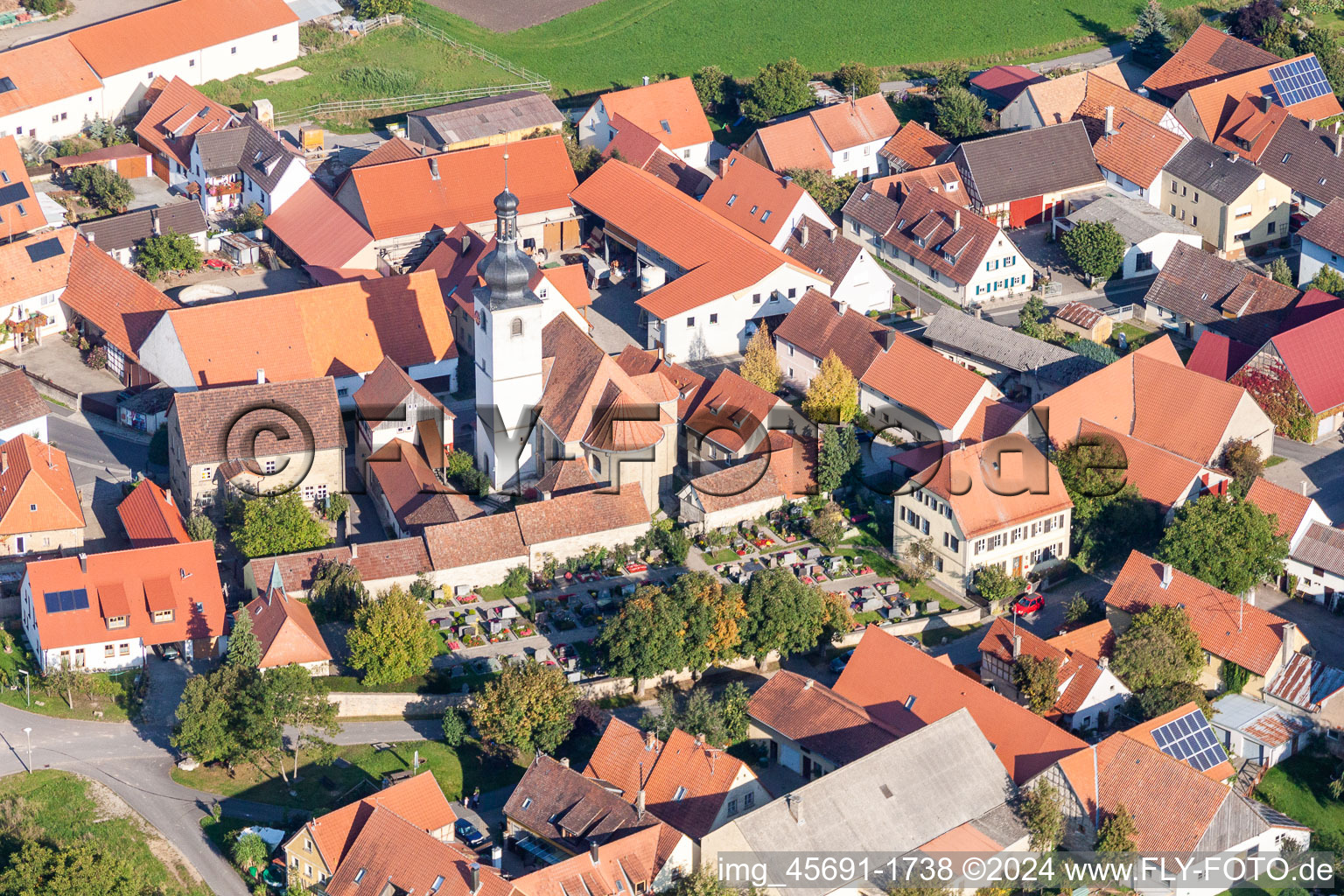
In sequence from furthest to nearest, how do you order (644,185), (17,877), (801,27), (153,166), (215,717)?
(801,27), (153,166), (644,185), (215,717), (17,877)

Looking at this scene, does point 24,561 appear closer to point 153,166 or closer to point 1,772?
point 1,772

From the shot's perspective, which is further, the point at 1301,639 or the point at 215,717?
the point at 1301,639

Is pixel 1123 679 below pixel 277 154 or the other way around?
below

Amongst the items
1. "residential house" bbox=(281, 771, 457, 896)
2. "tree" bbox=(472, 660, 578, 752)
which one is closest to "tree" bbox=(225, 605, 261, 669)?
"tree" bbox=(472, 660, 578, 752)

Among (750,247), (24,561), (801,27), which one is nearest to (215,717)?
(24,561)

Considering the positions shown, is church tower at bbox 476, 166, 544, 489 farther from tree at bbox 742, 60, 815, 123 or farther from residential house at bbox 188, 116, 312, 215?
tree at bbox 742, 60, 815, 123

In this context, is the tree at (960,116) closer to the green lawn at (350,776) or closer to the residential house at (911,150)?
the residential house at (911,150)

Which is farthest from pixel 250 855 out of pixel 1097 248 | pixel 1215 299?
pixel 1215 299
